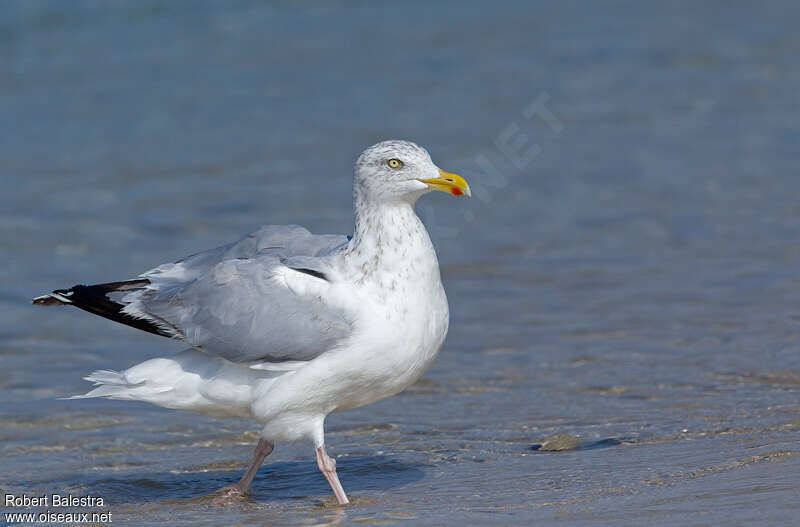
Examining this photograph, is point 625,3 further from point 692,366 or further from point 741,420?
point 741,420

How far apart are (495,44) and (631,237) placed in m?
6.46

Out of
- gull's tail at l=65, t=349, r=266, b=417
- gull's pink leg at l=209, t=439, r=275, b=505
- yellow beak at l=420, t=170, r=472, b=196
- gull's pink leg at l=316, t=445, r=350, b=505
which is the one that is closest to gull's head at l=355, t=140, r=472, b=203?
yellow beak at l=420, t=170, r=472, b=196

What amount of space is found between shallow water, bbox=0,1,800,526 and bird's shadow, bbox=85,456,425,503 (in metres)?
0.03

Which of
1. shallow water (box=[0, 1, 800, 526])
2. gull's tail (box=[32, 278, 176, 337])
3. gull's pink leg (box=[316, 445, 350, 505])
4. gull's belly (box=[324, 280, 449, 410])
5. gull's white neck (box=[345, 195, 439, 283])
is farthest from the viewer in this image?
shallow water (box=[0, 1, 800, 526])

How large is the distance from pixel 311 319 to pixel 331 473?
29.0 inches

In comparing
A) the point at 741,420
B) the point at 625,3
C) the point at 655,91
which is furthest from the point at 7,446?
the point at 625,3

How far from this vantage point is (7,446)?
6789 millimetres

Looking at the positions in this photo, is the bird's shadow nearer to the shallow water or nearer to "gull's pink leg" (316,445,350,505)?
the shallow water

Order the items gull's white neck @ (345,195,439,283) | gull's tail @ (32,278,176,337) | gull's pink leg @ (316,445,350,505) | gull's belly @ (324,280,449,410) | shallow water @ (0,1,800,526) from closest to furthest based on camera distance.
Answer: gull's belly @ (324,280,449,410) → gull's white neck @ (345,195,439,283) → gull's pink leg @ (316,445,350,505) → gull's tail @ (32,278,176,337) → shallow water @ (0,1,800,526)

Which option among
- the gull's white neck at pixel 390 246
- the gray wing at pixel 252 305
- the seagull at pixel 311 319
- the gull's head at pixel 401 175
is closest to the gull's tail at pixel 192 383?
the seagull at pixel 311 319

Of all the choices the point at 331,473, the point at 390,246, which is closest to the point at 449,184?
the point at 390,246

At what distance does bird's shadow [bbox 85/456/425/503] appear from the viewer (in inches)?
243

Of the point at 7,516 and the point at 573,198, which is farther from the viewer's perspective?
the point at 573,198

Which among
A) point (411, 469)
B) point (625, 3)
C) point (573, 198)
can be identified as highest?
point (625, 3)
